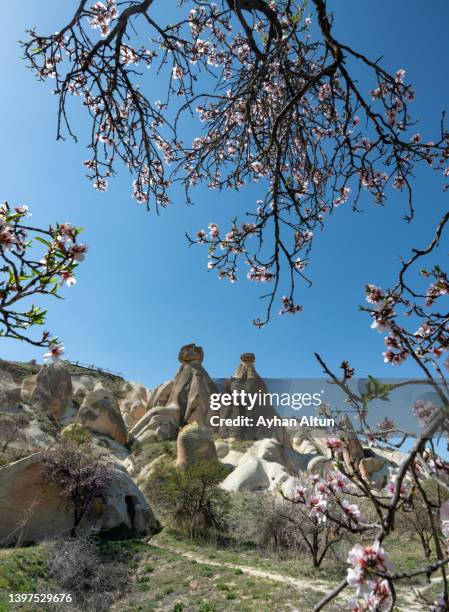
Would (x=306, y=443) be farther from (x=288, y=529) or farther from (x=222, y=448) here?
(x=288, y=529)

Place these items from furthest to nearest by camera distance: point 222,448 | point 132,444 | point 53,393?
1. point 53,393
2. point 132,444
3. point 222,448

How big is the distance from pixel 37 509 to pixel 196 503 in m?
7.04

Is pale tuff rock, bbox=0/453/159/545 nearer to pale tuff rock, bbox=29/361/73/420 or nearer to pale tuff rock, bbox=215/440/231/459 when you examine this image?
pale tuff rock, bbox=215/440/231/459

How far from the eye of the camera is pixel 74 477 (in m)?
15.8

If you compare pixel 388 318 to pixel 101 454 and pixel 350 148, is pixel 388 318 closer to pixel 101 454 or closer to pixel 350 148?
pixel 350 148

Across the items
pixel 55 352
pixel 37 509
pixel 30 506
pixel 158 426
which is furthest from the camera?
pixel 158 426

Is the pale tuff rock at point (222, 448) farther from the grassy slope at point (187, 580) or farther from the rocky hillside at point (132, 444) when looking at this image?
the grassy slope at point (187, 580)

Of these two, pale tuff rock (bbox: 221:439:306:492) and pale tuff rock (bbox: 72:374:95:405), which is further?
pale tuff rock (bbox: 72:374:95:405)

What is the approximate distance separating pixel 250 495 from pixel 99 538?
10191 mm

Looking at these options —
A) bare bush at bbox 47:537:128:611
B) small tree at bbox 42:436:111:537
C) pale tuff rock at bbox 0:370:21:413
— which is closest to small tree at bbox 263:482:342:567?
bare bush at bbox 47:537:128:611

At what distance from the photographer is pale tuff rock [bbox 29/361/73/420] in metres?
35.8

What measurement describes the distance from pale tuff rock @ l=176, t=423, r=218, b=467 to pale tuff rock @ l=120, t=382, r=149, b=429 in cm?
1765

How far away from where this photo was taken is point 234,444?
110ft

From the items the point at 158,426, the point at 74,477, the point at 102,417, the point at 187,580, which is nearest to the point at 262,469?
the point at 158,426
